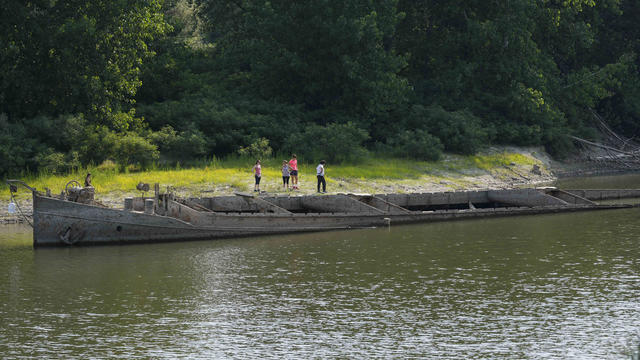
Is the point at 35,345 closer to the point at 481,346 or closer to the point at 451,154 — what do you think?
the point at 481,346

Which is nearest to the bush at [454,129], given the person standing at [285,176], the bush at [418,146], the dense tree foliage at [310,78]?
the dense tree foliage at [310,78]

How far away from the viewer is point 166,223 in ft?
100

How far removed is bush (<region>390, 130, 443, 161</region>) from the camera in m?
51.0

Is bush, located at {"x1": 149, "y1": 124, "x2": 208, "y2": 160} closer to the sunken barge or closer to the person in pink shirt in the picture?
the person in pink shirt

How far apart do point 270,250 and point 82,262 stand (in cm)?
623

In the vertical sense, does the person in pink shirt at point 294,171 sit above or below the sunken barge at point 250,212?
above

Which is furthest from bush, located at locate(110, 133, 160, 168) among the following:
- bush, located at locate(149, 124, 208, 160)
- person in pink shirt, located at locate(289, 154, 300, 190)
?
person in pink shirt, located at locate(289, 154, 300, 190)

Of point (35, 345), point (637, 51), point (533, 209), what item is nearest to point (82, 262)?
point (35, 345)

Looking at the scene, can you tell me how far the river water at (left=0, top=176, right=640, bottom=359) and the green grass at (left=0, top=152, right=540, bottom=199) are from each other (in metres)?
7.47

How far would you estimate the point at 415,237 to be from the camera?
31.3 m

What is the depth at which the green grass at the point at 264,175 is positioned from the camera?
1518 inches

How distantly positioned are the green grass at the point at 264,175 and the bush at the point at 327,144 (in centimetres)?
72

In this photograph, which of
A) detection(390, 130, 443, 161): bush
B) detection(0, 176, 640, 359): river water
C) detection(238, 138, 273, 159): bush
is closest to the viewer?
detection(0, 176, 640, 359): river water

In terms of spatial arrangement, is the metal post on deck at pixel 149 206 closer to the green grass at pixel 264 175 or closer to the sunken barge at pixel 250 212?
the sunken barge at pixel 250 212
